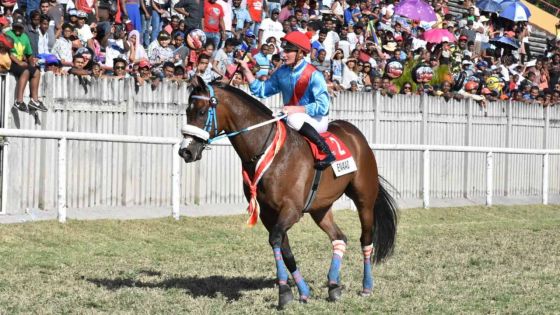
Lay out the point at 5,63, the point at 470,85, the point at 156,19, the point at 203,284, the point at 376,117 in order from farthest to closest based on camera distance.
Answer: the point at 470,85, the point at 376,117, the point at 156,19, the point at 5,63, the point at 203,284

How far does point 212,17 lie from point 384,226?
906cm

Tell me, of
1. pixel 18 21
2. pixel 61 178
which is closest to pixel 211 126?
pixel 61 178

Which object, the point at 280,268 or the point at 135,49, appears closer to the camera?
the point at 280,268

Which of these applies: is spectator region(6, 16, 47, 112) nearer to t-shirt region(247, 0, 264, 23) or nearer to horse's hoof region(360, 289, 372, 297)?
horse's hoof region(360, 289, 372, 297)

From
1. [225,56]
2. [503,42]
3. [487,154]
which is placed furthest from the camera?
[503,42]

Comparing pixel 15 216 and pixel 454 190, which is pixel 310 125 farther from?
pixel 454 190

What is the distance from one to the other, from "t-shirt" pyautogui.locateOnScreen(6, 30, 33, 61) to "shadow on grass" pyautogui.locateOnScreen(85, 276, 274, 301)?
5.21m

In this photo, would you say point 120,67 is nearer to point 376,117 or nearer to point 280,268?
point 376,117

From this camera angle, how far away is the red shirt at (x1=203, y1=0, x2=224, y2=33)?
1909 centimetres

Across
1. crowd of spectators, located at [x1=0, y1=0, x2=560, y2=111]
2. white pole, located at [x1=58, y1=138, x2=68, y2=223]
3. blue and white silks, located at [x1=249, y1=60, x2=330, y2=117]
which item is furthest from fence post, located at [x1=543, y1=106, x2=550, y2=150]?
blue and white silks, located at [x1=249, y1=60, x2=330, y2=117]

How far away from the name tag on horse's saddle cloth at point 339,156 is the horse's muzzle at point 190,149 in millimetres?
1232

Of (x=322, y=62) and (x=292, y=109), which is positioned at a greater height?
(x=322, y=62)

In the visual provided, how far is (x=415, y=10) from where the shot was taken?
984 inches

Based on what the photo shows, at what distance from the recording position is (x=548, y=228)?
677 inches
